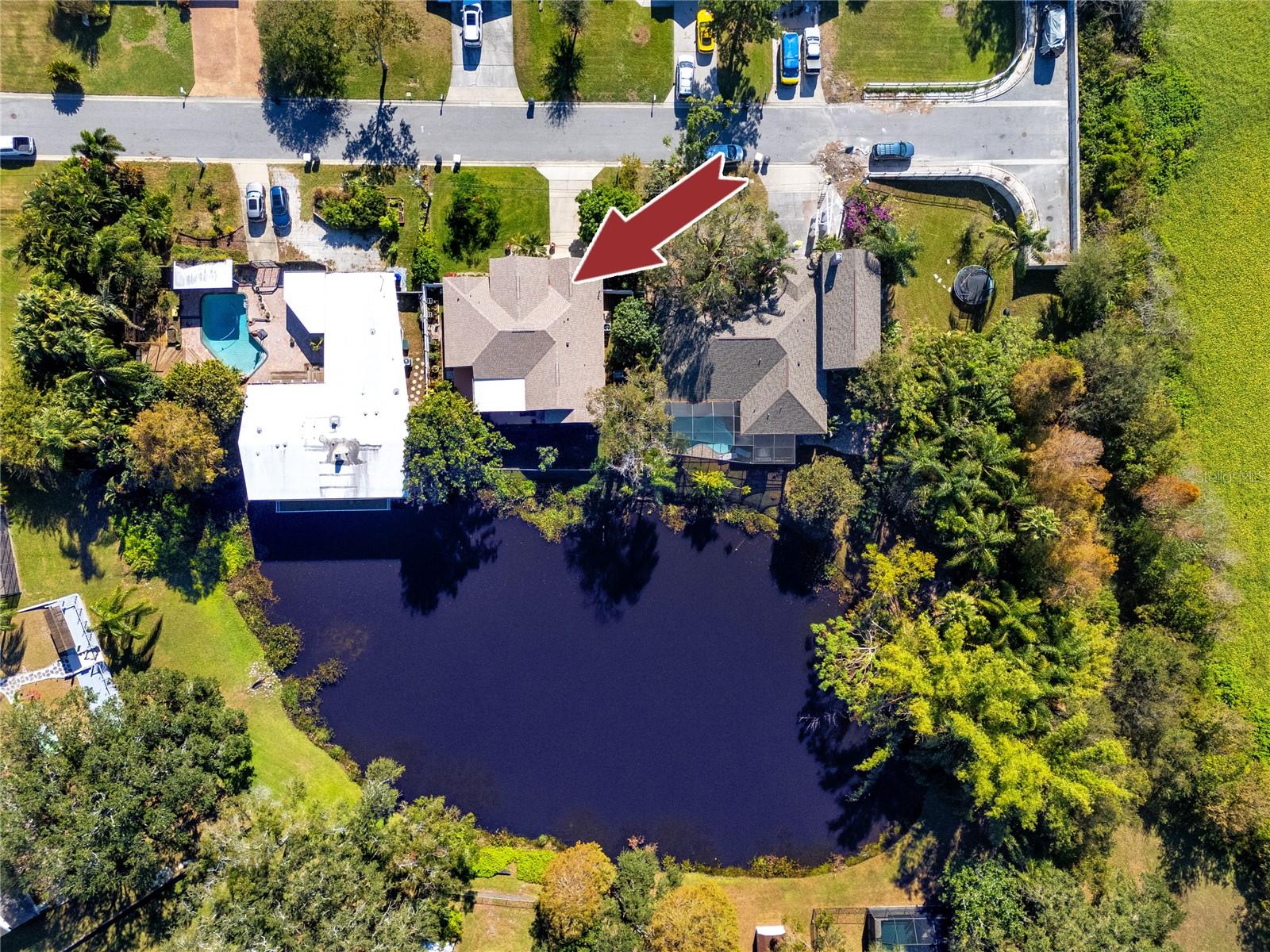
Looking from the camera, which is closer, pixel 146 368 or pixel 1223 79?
pixel 146 368

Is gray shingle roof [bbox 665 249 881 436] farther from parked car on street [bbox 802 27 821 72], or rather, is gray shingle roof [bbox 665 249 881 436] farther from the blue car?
the blue car

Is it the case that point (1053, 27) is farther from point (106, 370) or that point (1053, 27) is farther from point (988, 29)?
point (106, 370)

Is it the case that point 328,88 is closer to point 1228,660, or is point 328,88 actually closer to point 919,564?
point 919,564

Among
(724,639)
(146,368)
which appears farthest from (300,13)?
(724,639)

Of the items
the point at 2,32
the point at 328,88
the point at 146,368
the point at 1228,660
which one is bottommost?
the point at 1228,660

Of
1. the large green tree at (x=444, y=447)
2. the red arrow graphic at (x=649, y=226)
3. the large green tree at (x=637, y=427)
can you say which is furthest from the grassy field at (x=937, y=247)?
the large green tree at (x=444, y=447)

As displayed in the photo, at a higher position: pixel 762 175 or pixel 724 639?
pixel 762 175

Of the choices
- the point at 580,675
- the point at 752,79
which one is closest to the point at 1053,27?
the point at 752,79

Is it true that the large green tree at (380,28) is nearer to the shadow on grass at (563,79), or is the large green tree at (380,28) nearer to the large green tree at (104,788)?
the shadow on grass at (563,79)
